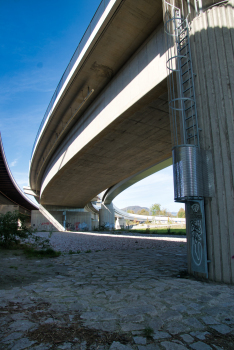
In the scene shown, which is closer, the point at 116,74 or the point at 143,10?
the point at 143,10

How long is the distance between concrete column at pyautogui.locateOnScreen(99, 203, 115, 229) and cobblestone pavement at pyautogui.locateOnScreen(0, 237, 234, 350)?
31819 mm

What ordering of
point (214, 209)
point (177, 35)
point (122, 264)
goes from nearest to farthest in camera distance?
point (214, 209) < point (177, 35) < point (122, 264)

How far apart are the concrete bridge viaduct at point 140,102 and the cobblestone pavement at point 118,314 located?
136 cm

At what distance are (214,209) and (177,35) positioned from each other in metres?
4.59

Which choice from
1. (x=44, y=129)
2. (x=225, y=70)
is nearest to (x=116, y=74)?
(x=225, y=70)

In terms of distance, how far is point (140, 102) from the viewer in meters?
9.46

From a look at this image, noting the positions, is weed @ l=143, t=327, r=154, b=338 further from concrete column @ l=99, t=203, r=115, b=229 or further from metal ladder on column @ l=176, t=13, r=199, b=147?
concrete column @ l=99, t=203, r=115, b=229

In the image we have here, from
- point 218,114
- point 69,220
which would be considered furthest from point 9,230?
point 69,220

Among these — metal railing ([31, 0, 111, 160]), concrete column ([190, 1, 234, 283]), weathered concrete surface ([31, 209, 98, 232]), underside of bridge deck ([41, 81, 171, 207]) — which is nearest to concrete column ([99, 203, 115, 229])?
weathered concrete surface ([31, 209, 98, 232])

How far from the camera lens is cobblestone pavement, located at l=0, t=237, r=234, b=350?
2436mm

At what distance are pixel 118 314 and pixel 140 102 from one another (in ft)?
26.2

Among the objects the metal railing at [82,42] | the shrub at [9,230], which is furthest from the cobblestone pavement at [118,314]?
the metal railing at [82,42]

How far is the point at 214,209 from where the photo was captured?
195 inches

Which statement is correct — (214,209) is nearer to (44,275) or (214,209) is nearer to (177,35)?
(44,275)
